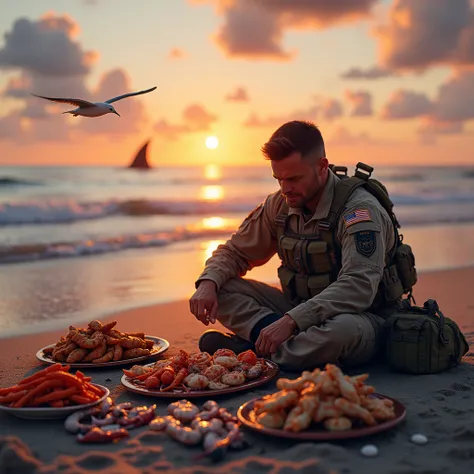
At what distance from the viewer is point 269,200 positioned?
5793 millimetres

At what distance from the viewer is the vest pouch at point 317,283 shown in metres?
5.33

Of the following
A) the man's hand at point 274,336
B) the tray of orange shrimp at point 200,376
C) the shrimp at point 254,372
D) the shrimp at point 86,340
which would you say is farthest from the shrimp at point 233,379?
the shrimp at point 86,340

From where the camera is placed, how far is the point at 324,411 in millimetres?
3748

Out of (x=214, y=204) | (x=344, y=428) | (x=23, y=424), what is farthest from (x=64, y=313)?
(x=214, y=204)

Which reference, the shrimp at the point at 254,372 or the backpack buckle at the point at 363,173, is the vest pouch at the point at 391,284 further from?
the shrimp at the point at 254,372

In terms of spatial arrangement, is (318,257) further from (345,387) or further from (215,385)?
(345,387)

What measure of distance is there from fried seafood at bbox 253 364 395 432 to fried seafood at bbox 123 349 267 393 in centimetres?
76

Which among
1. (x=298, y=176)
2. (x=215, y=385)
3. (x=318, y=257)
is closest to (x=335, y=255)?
(x=318, y=257)

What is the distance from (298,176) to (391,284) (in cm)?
102

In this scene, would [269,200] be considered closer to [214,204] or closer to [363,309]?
[363,309]

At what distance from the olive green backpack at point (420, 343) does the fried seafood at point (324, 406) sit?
3.88ft

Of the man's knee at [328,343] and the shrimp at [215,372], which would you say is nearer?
the shrimp at [215,372]

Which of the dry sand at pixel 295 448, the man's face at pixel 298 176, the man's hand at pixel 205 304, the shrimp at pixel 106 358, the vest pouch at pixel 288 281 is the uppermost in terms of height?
the man's face at pixel 298 176

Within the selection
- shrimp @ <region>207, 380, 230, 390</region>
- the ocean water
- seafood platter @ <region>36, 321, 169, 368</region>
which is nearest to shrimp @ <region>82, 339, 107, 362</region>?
seafood platter @ <region>36, 321, 169, 368</region>
